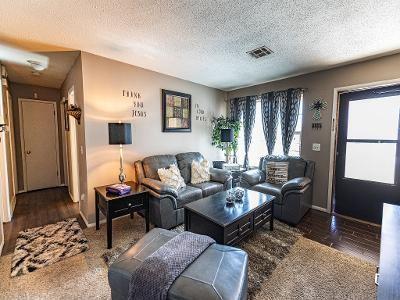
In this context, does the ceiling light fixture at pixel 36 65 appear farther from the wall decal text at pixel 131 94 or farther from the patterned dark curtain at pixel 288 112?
the patterned dark curtain at pixel 288 112

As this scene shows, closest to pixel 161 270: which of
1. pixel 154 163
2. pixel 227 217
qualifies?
pixel 227 217

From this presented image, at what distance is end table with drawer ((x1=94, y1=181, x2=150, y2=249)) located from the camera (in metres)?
2.33

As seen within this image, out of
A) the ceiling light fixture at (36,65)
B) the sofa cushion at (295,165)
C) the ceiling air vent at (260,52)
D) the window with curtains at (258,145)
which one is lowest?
the sofa cushion at (295,165)

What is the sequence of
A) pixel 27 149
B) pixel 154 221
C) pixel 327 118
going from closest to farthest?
pixel 154 221, pixel 327 118, pixel 27 149

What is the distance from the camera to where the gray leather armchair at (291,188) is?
9.33 feet

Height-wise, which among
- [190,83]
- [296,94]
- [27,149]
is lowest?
[27,149]

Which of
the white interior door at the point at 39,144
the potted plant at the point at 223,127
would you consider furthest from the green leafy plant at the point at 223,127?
the white interior door at the point at 39,144

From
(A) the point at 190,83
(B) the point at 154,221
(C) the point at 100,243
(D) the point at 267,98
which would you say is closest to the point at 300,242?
(B) the point at 154,221

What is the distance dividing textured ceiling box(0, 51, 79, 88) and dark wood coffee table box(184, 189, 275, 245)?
9.08ft

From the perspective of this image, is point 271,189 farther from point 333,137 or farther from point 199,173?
point 333,137

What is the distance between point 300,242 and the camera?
2441 mm

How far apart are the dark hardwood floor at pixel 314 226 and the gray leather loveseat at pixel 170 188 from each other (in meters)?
1.16

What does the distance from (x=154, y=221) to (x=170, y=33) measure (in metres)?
2.45

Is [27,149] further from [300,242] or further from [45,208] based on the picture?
[300,242]
